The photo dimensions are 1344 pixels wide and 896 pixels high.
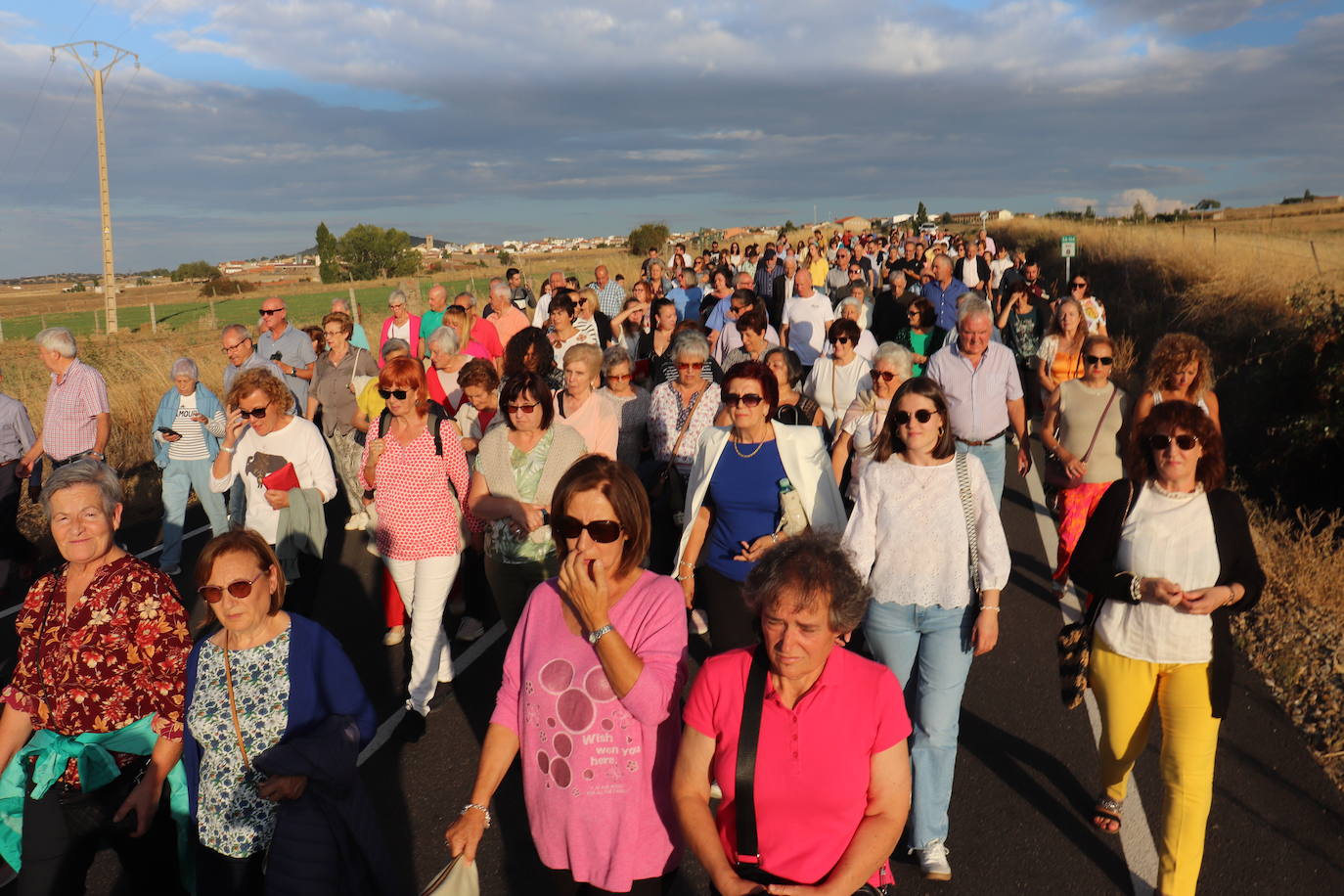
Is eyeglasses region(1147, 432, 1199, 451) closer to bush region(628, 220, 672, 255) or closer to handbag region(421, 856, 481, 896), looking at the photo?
handbag region(421, 856, 481, 896)

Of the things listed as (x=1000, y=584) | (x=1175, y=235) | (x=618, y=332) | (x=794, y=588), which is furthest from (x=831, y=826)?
(x=1175, y=235)

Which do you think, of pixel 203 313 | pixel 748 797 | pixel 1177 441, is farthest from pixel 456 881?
pixel 203 313

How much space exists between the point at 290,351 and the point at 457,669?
5.53 m

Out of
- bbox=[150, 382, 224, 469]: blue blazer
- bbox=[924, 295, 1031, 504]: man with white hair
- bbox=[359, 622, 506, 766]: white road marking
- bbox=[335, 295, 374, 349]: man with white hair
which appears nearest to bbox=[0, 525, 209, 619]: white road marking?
bbox=[150, 382, 224, 469]: blue blazer

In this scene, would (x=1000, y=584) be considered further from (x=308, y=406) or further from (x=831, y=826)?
(x=308, y=406)

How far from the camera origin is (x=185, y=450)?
816cm

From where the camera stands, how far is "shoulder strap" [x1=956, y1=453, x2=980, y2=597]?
3.84 meters

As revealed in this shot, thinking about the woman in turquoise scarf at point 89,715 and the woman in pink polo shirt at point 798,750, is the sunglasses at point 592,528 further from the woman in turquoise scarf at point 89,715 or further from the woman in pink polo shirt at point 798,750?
the woman in turquoise scarf at point 89,715

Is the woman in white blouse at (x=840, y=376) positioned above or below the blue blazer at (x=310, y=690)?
above

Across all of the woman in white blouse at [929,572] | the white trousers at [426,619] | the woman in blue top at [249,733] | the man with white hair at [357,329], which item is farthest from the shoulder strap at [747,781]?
the man with white hair at [357,329]

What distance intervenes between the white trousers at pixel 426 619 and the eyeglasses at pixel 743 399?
6.40ft

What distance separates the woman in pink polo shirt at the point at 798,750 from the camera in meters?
2.48

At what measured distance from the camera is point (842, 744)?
2.49 m

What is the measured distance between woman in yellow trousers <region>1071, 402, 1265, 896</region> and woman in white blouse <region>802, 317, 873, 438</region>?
3.37 metres
